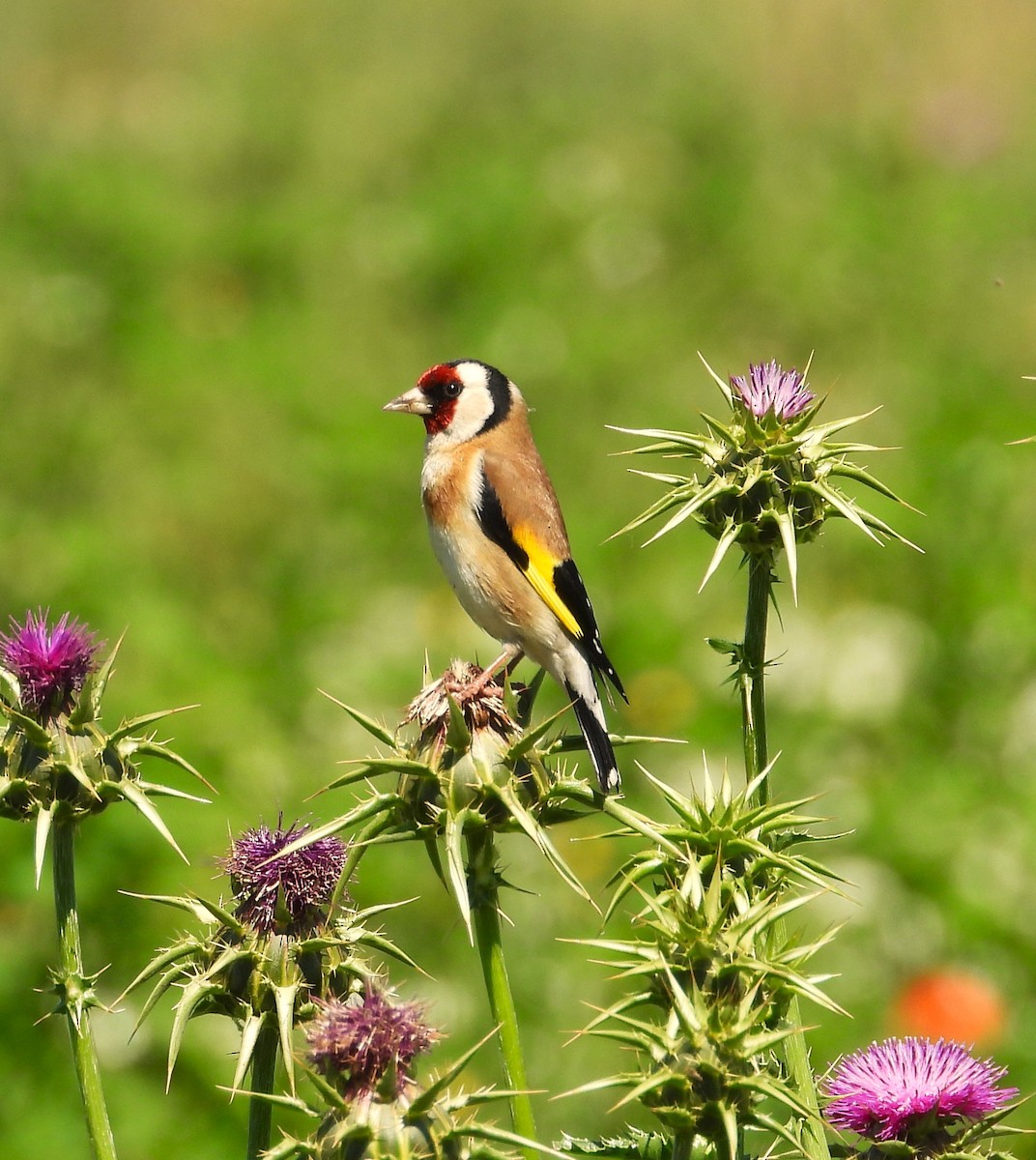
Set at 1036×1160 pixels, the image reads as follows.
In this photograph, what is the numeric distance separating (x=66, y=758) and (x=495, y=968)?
3.56 ft

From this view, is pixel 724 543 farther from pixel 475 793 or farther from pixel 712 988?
pixel 712 988

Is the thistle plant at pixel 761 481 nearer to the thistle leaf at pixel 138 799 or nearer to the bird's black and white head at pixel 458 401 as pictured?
the thistle leaf at pixel 138 799

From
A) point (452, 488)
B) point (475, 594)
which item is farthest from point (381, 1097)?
point (452, 488)

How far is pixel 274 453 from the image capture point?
12102mm

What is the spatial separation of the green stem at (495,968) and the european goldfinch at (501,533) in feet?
4.74

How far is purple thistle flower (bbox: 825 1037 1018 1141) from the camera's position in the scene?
9.95 feet

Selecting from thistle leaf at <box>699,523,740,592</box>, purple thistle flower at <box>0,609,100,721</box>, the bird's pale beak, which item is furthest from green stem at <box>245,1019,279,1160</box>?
the bird's pale beak

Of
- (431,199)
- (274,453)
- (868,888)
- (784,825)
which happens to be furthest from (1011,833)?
(431,199)

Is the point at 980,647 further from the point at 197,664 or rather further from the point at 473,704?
the point at 473,704

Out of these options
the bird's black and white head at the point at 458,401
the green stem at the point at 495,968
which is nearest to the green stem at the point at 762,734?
the green stem at the point at 495,968

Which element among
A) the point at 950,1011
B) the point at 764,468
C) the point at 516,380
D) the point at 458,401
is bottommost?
the point at 764,468

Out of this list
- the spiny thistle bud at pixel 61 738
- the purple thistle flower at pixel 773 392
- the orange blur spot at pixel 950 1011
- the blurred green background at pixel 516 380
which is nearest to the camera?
the spiny thistle bud at pixel 61 738

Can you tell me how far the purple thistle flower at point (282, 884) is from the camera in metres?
3.40

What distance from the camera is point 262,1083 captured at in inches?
131
